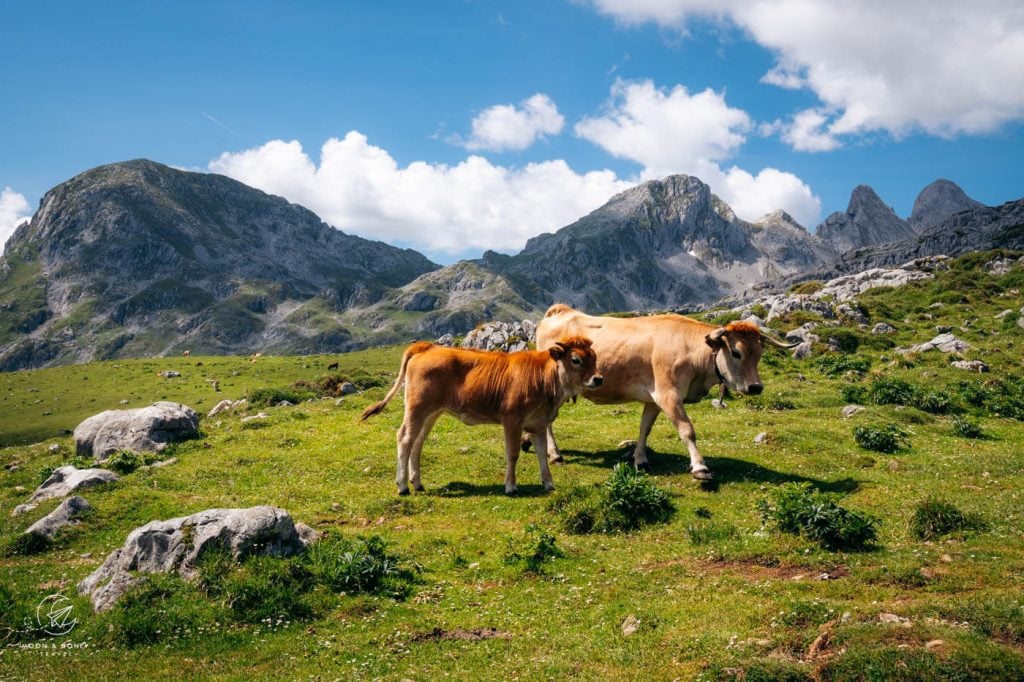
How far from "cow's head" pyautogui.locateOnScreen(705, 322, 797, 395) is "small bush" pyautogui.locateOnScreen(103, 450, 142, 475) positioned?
19.5 m

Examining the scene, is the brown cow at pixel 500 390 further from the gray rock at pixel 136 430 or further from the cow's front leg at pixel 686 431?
the gray rock at pixel 136 430

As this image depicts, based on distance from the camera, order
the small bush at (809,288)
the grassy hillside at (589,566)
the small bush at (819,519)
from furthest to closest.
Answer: the small bush at (809,288), the small bush at (819,519), the grassy hillside at (589,566)

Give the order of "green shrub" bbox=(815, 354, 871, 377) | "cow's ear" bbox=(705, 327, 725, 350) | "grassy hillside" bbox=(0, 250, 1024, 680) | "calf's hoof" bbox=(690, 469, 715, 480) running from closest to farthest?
1. "grassy hillside" bbox=(0, 250, 1024, 680)
2. "calf's hoof" bbox=(690, 469, 715, 480)
3. "cow's ear" bbox=(705, 327, 725, 350)
4. "green shrub" bbox=(815, 354, 871, 377)

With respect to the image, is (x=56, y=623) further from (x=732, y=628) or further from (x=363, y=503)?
(x=732, y=628)

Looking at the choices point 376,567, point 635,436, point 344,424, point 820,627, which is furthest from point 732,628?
point 344,424

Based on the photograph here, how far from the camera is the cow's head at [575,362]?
53.8 ft

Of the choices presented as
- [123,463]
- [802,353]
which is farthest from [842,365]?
[123,463]

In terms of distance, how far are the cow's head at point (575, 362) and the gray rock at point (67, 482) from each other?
13935 mm

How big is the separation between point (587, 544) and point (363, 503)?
660 centimetres

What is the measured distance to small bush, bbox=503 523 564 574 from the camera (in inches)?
475

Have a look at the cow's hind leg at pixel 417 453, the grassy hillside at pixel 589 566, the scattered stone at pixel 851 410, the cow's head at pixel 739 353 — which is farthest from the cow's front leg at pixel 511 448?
the scattered stone at pixel 851 410

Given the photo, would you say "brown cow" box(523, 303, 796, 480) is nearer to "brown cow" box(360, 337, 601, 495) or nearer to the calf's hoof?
the calf's hoof

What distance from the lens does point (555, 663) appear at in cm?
875

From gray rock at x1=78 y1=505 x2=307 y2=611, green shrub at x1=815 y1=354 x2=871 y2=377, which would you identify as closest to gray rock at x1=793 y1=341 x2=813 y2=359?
green shrub at x1=815 y1=354 x2=871 y2=377
